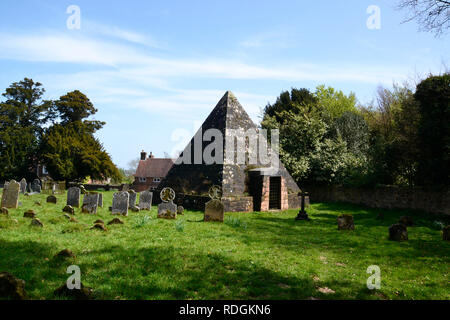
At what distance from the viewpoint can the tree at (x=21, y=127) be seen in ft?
125

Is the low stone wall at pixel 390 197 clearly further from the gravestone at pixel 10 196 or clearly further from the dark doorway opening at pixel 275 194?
the gravestone at pixel 10 196

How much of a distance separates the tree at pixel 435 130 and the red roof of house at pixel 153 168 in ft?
125

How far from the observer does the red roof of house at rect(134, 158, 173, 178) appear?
162 ft

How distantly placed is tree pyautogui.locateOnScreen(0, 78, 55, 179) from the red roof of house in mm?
15289

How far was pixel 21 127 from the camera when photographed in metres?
41.2

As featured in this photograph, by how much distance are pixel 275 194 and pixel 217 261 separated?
12191 millimetres

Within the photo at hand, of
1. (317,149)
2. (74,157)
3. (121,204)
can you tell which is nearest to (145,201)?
(121,204)

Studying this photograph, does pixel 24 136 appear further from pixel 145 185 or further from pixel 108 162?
pixel 145 185

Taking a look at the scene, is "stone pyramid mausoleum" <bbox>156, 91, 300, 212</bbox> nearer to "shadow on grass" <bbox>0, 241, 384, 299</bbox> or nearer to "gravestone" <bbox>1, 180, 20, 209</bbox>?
"gravestone" <bbox>1, 180, 20, 209</bbox>

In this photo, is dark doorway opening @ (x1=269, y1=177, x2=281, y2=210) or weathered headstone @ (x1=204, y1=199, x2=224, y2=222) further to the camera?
dark doorway opening @ (x1=269, y1=177, x2=281, y2=210)

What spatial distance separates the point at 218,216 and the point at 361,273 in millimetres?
6848

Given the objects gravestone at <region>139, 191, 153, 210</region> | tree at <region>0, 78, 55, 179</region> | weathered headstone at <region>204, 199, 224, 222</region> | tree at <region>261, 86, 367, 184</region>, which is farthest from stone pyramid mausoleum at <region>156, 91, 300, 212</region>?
tree at <region>0, 78, 55, 179</region>

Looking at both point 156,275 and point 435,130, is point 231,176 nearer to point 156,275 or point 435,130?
point 156,275
